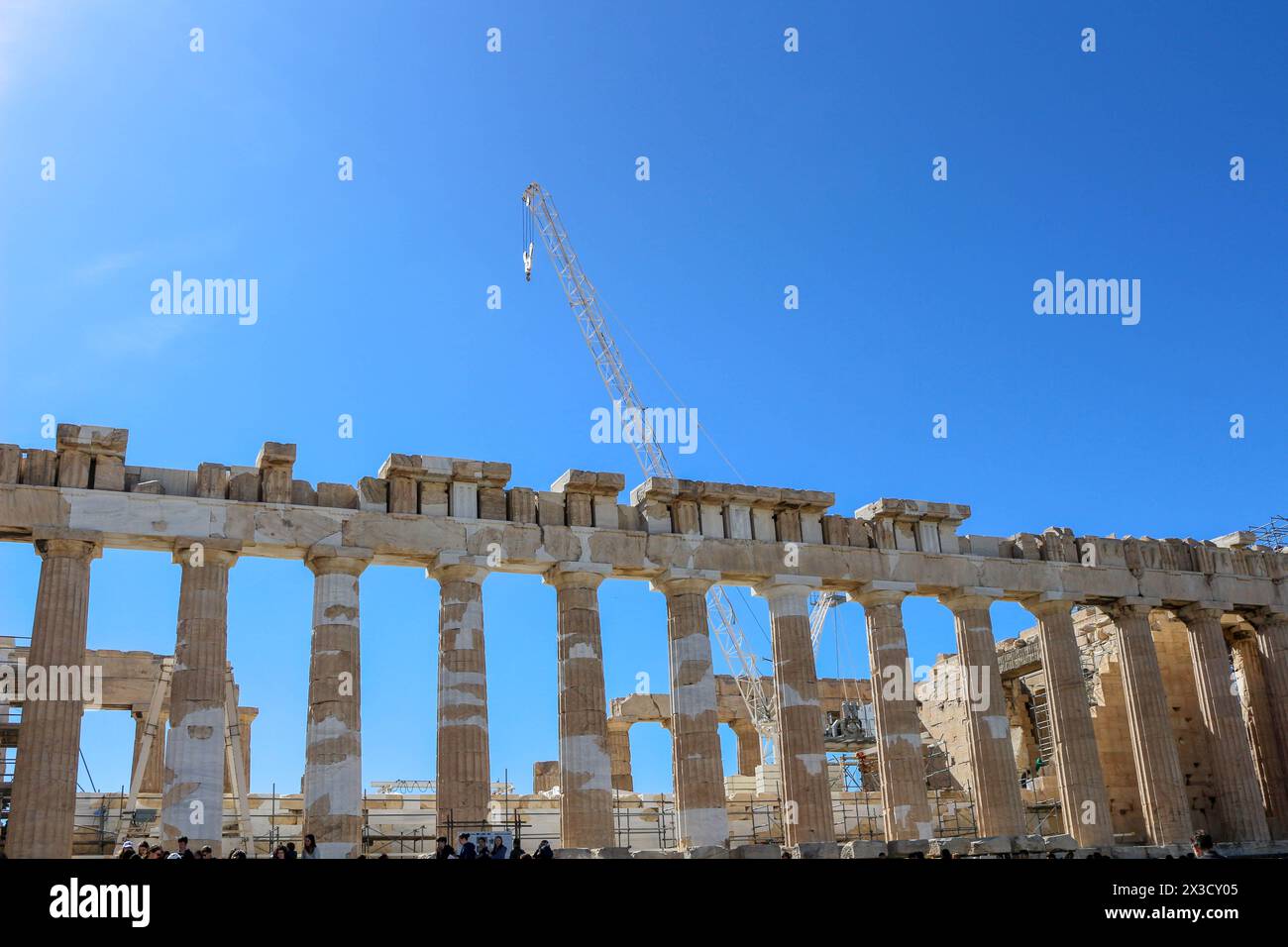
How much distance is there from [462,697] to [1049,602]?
17.1 meters

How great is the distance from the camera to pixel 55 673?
25391 millimetres

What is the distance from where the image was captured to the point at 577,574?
101 feet

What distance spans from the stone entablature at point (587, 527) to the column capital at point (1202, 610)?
21cm

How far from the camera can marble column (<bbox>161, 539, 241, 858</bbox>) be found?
25922 mm

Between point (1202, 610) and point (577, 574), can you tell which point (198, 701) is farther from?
point (1202, 610)

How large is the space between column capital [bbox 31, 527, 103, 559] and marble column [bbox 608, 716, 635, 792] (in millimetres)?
24979

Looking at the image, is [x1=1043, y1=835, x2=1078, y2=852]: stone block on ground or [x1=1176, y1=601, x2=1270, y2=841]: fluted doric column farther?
[x1=1176, y1=601, x2=1270, y2=841]: fluted doric column

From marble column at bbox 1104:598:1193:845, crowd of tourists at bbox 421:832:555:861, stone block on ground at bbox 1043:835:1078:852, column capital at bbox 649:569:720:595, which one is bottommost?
stone block on ground at bbox 1043:835:1078:852

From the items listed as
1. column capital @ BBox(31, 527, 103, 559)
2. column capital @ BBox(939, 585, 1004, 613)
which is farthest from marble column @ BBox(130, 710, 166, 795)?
column capital @ BBox(939, 585, 1004, 613)

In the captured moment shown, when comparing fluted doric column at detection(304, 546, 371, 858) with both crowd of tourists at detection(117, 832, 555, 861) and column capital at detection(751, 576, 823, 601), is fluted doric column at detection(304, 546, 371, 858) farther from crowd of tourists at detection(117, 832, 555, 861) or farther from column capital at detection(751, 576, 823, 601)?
column capital at detection(751, 576, 823, 601)

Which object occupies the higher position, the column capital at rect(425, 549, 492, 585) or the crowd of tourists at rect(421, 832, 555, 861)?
the column capital at rect(425, 549, 492, 585)

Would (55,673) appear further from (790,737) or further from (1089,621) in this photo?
(1089,621)

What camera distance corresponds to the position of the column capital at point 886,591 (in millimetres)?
33812
